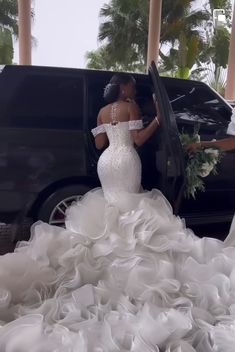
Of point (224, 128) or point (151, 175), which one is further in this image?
point (224, 128)

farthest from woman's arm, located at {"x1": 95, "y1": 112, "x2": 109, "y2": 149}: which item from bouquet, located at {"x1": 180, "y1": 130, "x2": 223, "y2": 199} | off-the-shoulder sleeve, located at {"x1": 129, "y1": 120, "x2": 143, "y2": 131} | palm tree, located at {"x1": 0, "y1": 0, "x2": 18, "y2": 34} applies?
palm tree, located at {"x1": 0, "y1": 0, "x2": 18, "y2": 34}

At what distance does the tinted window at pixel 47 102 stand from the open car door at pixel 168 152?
812 mm

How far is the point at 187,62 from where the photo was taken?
1454 centimetres

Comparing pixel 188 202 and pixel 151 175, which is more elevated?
pixel 151 175

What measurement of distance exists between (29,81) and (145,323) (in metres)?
2.28

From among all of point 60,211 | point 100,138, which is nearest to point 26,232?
point 60,211

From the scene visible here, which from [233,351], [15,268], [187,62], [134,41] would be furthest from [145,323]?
[134,41]

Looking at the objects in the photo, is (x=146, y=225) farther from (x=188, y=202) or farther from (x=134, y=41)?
(x=134, y=41)

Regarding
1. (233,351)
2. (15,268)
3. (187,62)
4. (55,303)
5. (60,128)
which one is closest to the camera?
Answer: (233,351)

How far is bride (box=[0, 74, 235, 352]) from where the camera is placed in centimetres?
217

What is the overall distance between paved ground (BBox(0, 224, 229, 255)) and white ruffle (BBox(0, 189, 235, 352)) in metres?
0.91

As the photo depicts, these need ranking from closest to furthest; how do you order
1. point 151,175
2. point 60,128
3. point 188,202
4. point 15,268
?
point 15,268 < point 151,175 < point 60,128 < point 188,202

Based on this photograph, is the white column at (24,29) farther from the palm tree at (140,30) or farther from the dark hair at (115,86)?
the dark hair at (115,86)

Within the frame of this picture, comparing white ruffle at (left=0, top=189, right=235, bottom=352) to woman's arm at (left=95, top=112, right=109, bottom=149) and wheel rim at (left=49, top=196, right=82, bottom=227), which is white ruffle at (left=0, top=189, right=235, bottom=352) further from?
wheel rim at (left=49, top=196, right=82, bottom=227)
